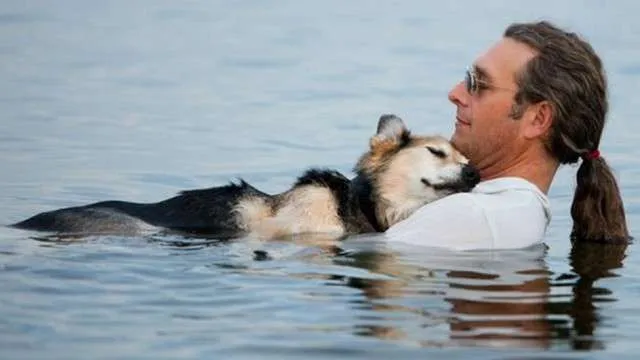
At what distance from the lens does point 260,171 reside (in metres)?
12.5

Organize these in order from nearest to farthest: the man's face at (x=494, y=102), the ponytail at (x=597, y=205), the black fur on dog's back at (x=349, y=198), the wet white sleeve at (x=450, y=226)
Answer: the wet white sleeve at (x=450, y=226) → the man's face at (x=494, y=102) → the black fur on dog's back at (x=349, y=198) → the ponytail at (x=597, y=205)

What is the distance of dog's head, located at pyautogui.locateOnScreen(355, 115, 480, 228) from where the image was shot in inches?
346

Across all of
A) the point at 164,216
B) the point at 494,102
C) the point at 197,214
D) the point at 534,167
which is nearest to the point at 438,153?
the point at 494,102

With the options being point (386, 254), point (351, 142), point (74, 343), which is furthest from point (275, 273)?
point (351, 142)

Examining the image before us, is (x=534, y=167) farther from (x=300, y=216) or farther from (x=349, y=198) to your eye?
(x=300, y=216)

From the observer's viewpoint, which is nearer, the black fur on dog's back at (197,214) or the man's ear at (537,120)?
the man's ear at (537,120)

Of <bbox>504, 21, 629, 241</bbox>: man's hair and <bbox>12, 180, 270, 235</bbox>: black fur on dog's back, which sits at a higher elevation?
<bbox>504, 21, 629, 241</bbox>: man's hair

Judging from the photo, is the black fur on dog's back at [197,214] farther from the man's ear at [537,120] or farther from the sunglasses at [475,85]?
the man's ear at [537,120]

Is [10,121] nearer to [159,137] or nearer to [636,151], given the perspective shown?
[159,137]

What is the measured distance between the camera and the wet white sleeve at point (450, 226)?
8.22 m

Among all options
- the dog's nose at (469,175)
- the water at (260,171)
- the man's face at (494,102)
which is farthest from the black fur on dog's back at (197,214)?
the man's face at (494,102)

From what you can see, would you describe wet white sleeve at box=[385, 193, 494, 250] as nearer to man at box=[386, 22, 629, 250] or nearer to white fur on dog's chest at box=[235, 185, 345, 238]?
man at box=[386, 22, 629, 250]

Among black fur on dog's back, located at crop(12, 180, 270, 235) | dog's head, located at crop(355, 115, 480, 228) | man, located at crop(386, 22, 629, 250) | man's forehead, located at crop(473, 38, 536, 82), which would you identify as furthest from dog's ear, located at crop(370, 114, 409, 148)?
black fur on dog's back, located at crop(12, 180, 270, 235)

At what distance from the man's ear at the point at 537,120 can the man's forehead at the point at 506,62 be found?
20 cm
